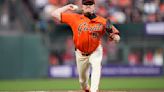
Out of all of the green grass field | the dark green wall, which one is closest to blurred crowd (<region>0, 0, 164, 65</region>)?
the dark green wall

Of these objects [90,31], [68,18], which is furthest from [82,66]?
[68,18]

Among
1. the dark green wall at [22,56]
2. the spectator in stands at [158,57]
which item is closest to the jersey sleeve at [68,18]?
the dark green wall at [22,56]

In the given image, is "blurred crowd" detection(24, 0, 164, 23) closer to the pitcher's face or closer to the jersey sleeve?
the jersey sleeve

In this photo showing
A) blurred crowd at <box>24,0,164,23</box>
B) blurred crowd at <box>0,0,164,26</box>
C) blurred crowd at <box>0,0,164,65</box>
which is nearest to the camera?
blurred crowd at <box>0,0,164,65</box>

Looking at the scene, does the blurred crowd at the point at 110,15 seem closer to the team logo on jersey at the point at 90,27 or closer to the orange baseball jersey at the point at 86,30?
the orange baseball jersey at the point at 86,30

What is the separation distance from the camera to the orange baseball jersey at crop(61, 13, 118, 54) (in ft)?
28.2

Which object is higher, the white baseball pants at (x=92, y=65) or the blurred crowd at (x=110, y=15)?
the white baseball pants at (x=92, y=65)

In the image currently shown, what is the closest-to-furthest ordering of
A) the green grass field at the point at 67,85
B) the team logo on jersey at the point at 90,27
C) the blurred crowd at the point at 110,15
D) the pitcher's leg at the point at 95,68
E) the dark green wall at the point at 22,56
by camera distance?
the pitcher's leg at the point at 95,68
the team logo on jersey at the point at 90,27
the green grass field at the point at 67,85
the dark green wall at the point at 22,56
the blurred crowd at the point at 110,15

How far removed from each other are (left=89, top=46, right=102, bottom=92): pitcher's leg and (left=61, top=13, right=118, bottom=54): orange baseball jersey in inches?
3.6

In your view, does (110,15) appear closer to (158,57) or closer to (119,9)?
(119,9)

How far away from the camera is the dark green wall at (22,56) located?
60.0 feet

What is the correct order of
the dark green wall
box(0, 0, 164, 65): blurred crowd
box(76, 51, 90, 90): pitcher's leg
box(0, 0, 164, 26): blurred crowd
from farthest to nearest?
box(0, 0, 164, 26): blurred crowd < box(0, 0, 164, 65): blurred crowd < the dark green wall < box(76, 51, 90, 90): pitcher's leg

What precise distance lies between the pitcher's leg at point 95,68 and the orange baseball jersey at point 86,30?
9cm

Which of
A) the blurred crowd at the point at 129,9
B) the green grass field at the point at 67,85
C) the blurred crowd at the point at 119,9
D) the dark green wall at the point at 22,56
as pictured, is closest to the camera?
the green grass field at the point at 67,85
